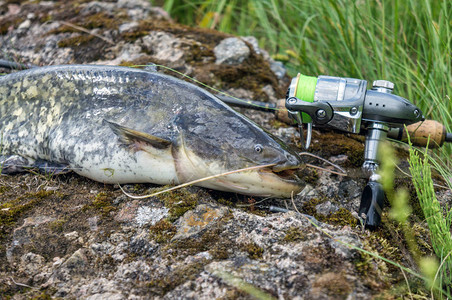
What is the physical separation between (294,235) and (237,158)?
1.90ft

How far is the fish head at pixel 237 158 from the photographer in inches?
99.6

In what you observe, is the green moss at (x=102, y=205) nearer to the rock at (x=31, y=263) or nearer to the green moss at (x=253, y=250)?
the rock at (x=31, y=263)

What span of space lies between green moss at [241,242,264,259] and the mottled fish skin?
45cm

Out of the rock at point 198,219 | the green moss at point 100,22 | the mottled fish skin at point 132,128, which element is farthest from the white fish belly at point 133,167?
the green moss at point 100,22

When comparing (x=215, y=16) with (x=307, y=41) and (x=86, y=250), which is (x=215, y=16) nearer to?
(x=307, y=41)

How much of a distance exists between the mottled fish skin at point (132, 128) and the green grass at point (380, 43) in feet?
5.27

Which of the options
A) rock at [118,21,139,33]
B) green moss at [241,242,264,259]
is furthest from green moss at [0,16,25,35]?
green moss at [241,242,264,259]

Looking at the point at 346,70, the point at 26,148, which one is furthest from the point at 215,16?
the point at 26,148

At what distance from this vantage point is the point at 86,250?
A: 7.34ft

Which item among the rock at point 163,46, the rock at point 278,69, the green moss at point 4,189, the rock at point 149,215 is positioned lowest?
the green moss at point 4,189

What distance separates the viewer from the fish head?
8.30 ft

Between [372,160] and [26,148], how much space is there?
2.26 metres

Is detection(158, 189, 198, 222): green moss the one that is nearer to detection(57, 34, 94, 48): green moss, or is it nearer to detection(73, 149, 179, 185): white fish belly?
detection(73, 149, 179, 185): white fish belly

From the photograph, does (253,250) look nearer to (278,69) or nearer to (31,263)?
(31,263)
